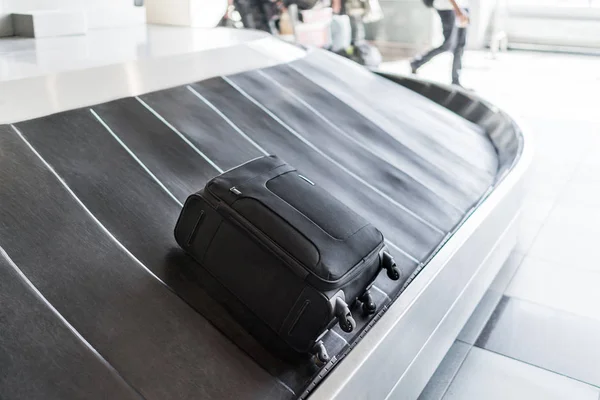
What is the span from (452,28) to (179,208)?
16.4ft

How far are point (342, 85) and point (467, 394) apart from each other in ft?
5.39

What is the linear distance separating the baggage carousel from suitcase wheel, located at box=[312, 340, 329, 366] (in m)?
0.02

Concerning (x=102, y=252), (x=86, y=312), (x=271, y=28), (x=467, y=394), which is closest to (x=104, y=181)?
(x=102, y=252)

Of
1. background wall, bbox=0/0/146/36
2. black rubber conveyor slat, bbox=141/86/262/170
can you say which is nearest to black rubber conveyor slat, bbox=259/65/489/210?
black rubber conveyor slat, bbox=141/86/262/170

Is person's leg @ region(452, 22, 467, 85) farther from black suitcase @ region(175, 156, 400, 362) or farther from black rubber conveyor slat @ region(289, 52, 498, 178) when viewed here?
black suitcase @ region(175, 156, 400, 362)

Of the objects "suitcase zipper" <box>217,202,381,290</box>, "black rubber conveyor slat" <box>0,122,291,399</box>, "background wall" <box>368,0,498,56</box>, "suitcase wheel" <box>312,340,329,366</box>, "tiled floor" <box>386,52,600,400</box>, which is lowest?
"background wall" <box>368,0,498,56</box>

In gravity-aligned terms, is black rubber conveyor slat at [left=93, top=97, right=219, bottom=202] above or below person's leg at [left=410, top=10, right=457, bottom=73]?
above

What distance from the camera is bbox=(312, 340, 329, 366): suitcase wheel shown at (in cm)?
139

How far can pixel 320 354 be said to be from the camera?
1390 millimetres

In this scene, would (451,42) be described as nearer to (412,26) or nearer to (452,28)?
(452,28)

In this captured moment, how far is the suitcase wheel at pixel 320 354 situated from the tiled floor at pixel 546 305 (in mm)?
689

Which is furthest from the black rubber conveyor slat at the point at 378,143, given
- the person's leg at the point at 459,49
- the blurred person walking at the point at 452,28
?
the person's leg at the point at 459,49

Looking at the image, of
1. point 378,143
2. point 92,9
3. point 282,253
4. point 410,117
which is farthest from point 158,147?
point 92,9

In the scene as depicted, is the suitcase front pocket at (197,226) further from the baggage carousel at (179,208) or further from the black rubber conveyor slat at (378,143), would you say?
the black rubber conveyor slat at (378,143)
